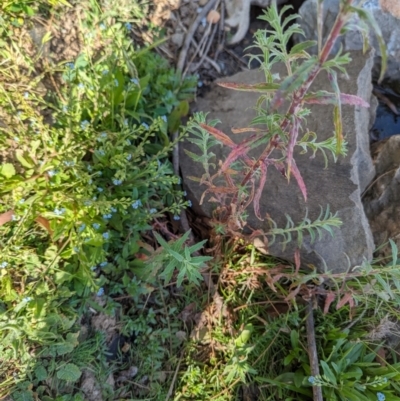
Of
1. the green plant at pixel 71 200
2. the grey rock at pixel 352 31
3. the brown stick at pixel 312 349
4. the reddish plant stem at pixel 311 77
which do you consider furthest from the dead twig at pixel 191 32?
the brown stick at pixel 312 349

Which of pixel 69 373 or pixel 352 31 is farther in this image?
pixel 352 31

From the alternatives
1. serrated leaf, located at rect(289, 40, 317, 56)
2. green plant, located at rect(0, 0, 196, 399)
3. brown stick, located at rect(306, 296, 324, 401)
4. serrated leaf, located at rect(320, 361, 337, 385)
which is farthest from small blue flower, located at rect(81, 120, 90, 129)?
serrated leaf, located at rect(320, 361, 337, 385)

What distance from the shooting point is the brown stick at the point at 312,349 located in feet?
7.46

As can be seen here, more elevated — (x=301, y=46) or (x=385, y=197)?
(x=301, y=46)

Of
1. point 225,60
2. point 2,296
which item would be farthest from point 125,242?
point 225,60

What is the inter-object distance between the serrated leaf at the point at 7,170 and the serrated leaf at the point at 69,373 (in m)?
0.98

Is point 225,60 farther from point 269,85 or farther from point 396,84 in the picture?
point 269,85

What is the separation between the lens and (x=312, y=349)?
2379 mm

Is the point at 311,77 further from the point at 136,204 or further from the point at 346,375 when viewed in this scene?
the point at 346,375

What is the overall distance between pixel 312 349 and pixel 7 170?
1.87 meters

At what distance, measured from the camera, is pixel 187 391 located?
2.40m

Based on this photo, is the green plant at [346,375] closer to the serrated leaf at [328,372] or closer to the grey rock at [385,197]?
the serrated leaf at [328,372]

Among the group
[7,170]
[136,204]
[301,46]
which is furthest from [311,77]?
[7,170]

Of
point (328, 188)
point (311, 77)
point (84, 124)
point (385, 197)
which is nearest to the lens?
point (311, 77)
